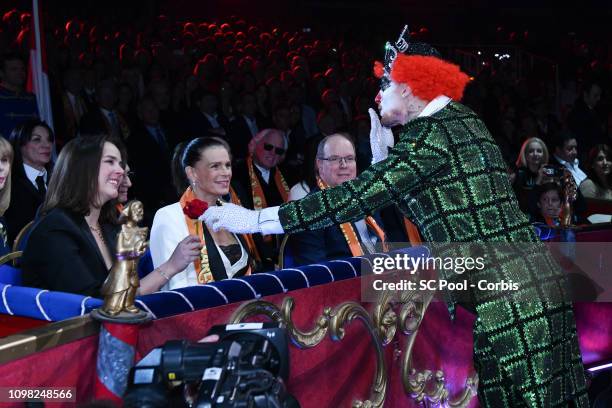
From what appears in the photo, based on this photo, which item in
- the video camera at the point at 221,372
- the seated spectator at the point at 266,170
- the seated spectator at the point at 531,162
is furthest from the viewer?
the seated spectator at the point at 531,162

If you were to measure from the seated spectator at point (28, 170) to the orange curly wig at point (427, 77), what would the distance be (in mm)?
3598

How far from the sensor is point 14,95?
7.61 meters

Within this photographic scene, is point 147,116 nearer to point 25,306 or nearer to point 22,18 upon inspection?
point 22,18

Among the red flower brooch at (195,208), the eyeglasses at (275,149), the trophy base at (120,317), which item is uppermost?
the eyeglasses at (275,149)

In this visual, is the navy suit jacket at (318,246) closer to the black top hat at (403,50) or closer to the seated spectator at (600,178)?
the black top hat at (403,50)

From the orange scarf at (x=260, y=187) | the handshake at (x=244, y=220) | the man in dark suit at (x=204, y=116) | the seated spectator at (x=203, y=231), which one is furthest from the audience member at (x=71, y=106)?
the handshake at (x=244, y=220)

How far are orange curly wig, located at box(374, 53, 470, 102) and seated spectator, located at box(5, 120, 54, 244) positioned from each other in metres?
3.60

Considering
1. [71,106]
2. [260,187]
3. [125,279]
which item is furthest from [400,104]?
[71,106]

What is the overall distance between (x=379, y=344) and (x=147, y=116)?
502 centimetres

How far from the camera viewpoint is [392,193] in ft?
10.2

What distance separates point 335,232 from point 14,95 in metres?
3.64

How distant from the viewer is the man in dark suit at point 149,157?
772 centimetres

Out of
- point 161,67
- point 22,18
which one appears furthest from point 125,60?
point 22,18

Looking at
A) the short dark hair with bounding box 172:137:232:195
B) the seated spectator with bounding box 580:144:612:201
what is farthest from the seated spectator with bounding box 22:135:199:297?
the seated spectator with bounding box 580:144:612:201
